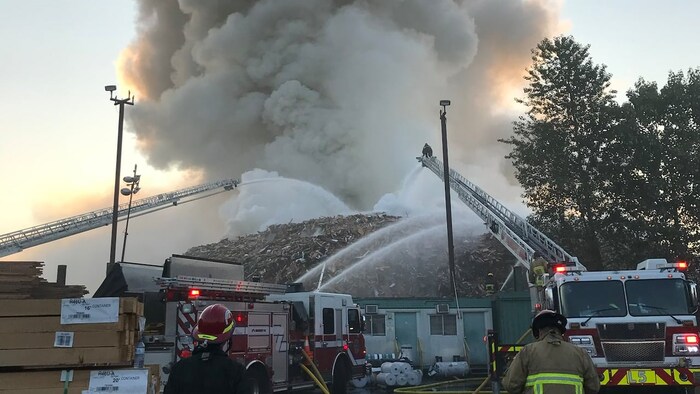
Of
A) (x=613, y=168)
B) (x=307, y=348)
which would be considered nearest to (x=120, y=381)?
(x=307, y=348)

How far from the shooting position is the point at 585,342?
846 cm

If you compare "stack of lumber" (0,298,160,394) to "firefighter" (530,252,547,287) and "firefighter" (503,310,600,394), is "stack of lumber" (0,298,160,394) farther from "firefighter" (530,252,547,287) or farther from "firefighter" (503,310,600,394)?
"firefighter" (530,252,547,287)

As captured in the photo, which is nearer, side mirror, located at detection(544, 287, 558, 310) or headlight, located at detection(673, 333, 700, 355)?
headlight, located at detection(673, 333, 700, 355)

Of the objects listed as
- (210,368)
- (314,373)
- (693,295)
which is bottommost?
(314,373)

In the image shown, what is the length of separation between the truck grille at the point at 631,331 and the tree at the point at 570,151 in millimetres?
13961

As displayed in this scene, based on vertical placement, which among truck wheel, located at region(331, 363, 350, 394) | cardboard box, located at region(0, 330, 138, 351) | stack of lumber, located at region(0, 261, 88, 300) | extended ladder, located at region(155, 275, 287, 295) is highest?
extended ladder, located at region(155, 275, 287, 295)

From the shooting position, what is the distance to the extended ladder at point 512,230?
57.1ft

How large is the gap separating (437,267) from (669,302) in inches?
829

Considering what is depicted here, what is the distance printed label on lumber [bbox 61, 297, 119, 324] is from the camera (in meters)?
4.59

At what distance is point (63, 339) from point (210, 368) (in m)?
2.10

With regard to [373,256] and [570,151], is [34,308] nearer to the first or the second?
[570,151]

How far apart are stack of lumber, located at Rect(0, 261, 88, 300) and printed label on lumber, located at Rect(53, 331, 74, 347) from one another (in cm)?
125

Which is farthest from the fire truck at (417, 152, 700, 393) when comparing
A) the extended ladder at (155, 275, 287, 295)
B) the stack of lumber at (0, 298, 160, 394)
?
the stack of lumber at (0, 298, 160, 394)

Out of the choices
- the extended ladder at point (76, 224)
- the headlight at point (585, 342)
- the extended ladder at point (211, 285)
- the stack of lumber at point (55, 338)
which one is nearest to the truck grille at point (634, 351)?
the headlight at point (585, 342)
